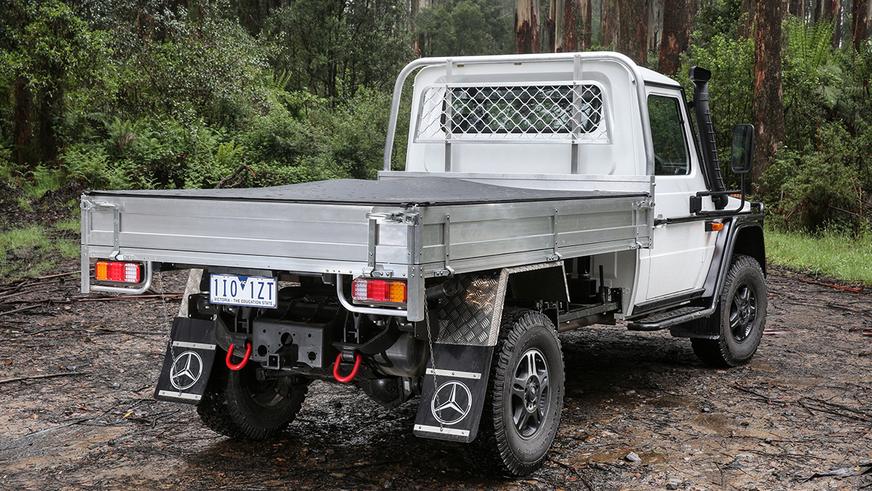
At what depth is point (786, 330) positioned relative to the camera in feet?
30.2

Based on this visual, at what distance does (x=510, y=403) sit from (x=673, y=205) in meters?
2.45

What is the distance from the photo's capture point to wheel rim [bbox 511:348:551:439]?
4895mm

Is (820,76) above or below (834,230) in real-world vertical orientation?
above

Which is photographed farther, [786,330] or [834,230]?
[834,230]

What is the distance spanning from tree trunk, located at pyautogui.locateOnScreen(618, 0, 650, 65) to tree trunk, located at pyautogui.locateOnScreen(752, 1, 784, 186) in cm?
751

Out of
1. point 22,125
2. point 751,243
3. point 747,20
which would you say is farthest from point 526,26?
point 751,243

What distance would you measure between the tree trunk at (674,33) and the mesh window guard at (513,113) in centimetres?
1768

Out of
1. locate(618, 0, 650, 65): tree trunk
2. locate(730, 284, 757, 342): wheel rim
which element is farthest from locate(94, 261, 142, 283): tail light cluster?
locate(618, 0, 650, 65): tree trunk

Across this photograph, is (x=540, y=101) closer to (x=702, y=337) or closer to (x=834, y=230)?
(x=702, y=337)

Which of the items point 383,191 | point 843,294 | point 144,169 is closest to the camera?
point 383,191

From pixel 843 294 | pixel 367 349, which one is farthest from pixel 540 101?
pixel 843 294

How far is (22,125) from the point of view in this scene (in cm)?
1819

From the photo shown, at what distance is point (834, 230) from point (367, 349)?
1309 cm

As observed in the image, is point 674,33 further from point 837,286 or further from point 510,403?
point 510,403
